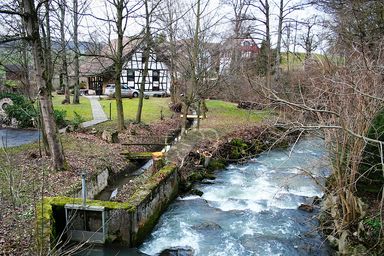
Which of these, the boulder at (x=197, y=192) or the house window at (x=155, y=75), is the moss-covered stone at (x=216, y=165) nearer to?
the boulder at (x=197, y=192)

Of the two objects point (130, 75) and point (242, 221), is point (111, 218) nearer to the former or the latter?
point (242, 221)

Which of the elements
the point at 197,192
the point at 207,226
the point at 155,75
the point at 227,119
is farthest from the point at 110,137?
the point at 155,75

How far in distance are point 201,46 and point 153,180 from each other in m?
10.4

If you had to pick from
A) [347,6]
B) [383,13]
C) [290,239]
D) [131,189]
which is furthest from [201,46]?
[290,239]

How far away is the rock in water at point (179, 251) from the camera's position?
8586 mm

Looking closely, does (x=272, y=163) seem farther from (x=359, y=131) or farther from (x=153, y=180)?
(x=359, y=131)

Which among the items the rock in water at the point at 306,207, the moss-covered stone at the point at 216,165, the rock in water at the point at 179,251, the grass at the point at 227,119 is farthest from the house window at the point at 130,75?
the rock in water at the point at 179,251

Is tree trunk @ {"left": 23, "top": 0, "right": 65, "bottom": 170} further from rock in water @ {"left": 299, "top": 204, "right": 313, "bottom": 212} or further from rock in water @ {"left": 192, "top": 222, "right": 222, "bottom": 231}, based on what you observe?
rock in water @ {"left": 299, "top": 204, "right": 313, "bottom": 212}

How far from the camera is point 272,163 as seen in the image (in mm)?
16922

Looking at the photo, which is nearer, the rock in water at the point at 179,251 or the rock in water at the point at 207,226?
the rock in water at the point at 179,251

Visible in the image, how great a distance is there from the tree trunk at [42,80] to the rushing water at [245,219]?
13.5 feet

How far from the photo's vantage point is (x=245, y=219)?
10.7 metres

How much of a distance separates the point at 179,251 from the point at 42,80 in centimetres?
663

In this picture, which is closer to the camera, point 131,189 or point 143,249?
point 143,249
